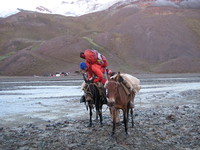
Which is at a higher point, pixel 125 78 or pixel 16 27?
pixel 16 27

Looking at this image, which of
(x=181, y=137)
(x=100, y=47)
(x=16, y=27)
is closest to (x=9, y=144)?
(x=181, y=137)

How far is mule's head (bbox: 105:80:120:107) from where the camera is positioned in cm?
863

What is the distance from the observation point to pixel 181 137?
8.60 meters

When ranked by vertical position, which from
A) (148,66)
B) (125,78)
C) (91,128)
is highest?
(125,78)

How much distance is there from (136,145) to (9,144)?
3.66 m

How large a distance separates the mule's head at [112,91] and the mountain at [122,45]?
2486 inches

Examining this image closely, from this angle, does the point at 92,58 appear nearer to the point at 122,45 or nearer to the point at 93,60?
the point at 93,60

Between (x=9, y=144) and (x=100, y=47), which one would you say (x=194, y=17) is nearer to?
(x=100, y=47)

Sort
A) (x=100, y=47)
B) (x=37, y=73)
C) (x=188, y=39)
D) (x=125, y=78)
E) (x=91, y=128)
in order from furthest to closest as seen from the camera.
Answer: (x=188, y=39) < (x=100, y=47) < (x=37, y=73) < (x=91, y=128) < (x=125, y=78)

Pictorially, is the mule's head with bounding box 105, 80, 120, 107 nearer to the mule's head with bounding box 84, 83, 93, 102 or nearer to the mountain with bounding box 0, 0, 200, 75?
the mule's head with bounding box 84, 83, 93, 102

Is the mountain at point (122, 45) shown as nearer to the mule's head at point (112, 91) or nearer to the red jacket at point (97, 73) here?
the red jacket at point (97, 73)

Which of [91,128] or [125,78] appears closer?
[125,78]

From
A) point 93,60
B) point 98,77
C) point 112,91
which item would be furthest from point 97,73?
point 112,91

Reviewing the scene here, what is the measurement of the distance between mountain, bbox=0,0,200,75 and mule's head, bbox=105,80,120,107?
207 feet
